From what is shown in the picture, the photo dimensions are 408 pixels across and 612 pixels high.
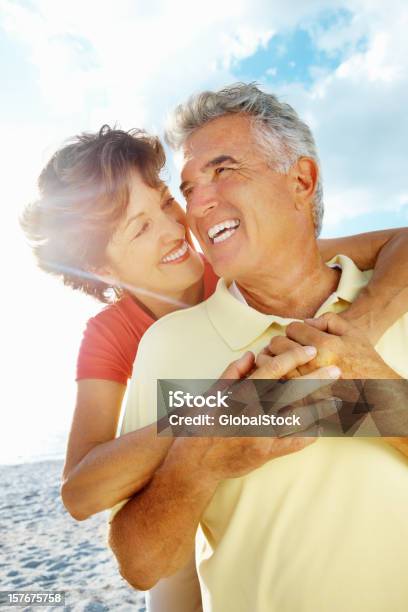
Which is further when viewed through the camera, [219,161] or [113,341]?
[113,341]

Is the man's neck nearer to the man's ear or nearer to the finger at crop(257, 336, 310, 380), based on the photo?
the man's ear

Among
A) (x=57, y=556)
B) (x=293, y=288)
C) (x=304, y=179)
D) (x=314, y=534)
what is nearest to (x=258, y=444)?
(x=314, y=534)

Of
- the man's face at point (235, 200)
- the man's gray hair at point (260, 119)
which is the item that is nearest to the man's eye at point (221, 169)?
the man's face at point (235, 200)

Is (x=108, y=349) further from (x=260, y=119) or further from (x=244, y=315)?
(x=260, y=119)

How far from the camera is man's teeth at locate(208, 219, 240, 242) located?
1.89 meters

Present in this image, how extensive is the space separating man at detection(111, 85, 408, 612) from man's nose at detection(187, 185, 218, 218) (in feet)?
0.16

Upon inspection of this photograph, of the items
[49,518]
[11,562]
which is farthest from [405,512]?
[49,518]

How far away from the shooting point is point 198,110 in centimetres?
202

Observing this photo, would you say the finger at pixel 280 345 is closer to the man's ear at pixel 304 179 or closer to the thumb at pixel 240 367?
the thumb at pixel 240 367

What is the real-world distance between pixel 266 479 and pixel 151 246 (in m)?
1.22

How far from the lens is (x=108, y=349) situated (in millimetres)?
2307

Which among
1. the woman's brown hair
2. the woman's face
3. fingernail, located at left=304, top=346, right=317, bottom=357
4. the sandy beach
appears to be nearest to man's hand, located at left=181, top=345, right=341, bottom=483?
fingernail, located at left=304, top=346, right=317, bottom=357

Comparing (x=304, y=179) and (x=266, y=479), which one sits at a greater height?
(x=304, y=179)

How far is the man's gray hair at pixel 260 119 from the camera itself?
6.52 ft
